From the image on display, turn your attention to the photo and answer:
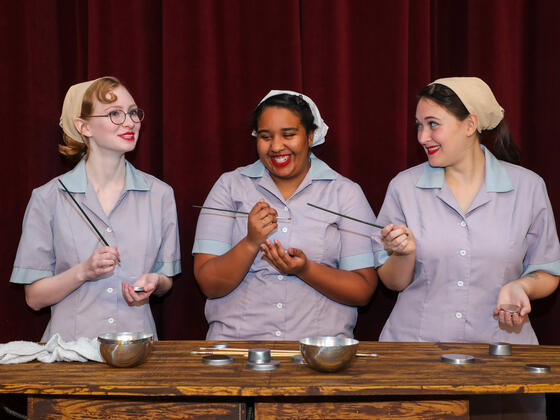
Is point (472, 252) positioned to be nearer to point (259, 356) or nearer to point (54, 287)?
point (259, 356)

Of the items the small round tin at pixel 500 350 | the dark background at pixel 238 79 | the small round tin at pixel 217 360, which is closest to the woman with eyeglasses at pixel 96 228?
the dark background at pixel 238 79

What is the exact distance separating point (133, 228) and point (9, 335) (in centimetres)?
83

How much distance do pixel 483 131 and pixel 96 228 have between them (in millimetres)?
1526

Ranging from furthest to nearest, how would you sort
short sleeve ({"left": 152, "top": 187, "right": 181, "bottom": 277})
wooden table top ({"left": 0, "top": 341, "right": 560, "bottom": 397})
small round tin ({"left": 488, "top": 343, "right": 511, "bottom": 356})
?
short sleeve ({"left": 152, "top": 187, "right": 181, "bottom": 277})
small round tin ({"left": 488, "top": 343, "right": 511, "bottom": 356})
wooden table top ({"left": 0, "top": 341, "right": 560, "bottom": 397})

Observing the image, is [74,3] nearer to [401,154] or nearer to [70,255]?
[70,255]

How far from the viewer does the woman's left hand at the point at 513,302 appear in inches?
74.7

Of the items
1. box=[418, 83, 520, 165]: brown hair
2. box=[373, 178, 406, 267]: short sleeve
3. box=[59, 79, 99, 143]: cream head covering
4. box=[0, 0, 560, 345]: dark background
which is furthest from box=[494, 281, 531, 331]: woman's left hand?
box=[59, 79, 99, 143]: cream head covering

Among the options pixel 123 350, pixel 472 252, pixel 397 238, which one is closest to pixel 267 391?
pixel 123 350

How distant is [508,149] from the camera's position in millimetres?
2488

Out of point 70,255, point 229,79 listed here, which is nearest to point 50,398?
point 70,255

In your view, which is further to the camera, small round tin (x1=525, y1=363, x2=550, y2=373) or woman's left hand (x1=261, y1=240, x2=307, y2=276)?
woman's left hand (x1=261, y1=240, x2=307, y2=276)

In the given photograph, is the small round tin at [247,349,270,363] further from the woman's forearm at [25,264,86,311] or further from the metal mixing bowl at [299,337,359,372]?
the woman's forearm at [25,264,86,311]

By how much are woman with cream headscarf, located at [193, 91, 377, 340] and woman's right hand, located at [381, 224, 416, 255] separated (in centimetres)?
34

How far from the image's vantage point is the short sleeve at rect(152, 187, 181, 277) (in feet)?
8.23
